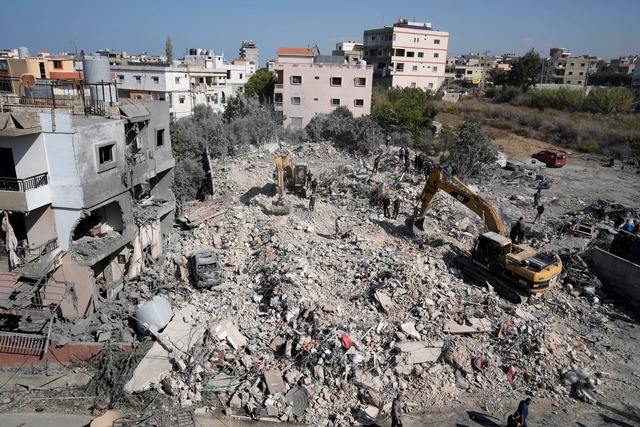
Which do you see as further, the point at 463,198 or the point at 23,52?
the point at 23,52

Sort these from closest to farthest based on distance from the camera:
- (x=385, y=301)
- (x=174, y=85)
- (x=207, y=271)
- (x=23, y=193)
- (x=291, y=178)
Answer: (x=23, y=193) → (x=385, y=301) → (x=207, y=271) → (x=291, y=178) → (x=174, y=85)

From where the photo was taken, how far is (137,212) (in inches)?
658

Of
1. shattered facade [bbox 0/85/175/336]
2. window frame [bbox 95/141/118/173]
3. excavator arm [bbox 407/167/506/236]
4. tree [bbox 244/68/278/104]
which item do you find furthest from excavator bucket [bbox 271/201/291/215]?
tree [bbox 244/68/278/104]

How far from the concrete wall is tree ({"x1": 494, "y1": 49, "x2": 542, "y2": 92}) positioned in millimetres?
45264

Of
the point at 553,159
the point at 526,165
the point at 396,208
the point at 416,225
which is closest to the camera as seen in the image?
the point at 416,225

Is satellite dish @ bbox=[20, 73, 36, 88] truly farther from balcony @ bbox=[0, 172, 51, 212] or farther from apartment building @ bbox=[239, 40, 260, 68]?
apartment building @ bbox=[239, 40, 260, 68]

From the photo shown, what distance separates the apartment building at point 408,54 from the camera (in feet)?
169

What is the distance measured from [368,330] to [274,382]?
9.69ft

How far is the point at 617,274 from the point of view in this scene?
1545 centimetres

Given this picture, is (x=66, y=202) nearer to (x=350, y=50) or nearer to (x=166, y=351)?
(x=166, y=351)

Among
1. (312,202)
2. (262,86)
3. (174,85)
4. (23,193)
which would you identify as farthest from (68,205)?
(262,86)

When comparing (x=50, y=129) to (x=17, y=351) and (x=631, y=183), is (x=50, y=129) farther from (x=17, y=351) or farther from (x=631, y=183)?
(x=631, y=183)

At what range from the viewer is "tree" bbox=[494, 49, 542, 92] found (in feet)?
182

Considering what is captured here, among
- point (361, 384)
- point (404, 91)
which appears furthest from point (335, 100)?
point (361, 384)
